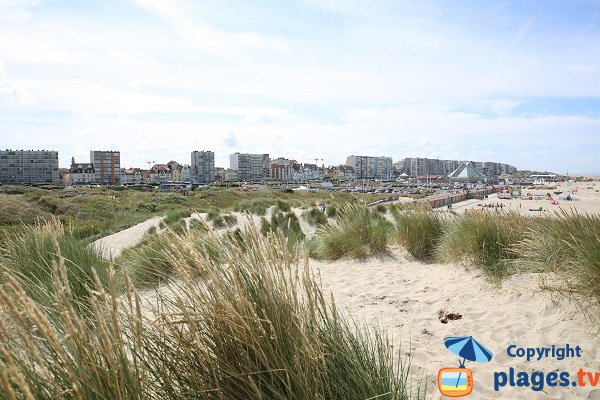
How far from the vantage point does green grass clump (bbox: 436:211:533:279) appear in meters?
7.00

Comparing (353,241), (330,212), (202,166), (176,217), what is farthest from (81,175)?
(353,241)

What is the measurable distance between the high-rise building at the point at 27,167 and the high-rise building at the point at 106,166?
12.4 metres

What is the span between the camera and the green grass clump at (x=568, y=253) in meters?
4.80

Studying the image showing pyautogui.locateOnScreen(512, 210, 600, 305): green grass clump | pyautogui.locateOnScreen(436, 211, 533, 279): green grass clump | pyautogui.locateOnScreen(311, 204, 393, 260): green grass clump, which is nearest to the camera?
pyautogui.locateOnScreen(512, 210, 600, 305): green grass clump

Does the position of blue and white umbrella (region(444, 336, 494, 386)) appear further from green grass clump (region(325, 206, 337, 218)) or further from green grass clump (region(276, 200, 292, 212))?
green grass clump (region(276, 200, 292, 212))

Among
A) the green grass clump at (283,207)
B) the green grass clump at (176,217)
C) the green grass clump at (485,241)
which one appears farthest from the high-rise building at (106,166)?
the green grass clump at (485,241)

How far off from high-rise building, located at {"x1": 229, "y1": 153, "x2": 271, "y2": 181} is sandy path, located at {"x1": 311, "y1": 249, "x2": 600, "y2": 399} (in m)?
172

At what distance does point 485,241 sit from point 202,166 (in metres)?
160

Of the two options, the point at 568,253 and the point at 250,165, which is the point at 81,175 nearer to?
the point at 250,165

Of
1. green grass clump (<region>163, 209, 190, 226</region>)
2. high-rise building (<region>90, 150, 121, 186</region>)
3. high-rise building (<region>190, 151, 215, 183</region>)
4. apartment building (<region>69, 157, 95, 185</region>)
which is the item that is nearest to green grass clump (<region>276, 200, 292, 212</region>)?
green grass clump (<region>163, 209, 190, 226</region>)

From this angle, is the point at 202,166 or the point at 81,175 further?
the point at 202,166

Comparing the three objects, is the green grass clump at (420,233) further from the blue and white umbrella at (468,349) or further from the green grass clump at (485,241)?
the blue and white umbrella at (468,349)

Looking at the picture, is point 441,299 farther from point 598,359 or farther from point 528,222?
point 528,222

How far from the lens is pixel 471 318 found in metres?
5.22
